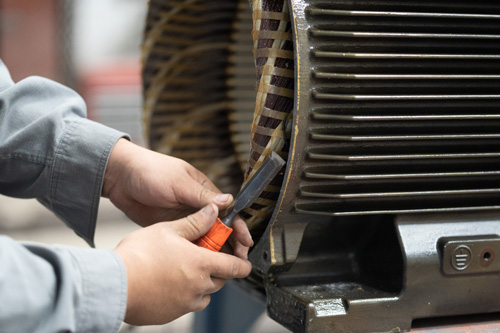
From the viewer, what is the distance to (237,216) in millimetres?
855

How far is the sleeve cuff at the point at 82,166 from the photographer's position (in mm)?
970

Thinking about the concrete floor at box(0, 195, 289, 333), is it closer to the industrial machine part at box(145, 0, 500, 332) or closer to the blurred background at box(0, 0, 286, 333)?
the blurred background at box(0, 0, 286, 333)

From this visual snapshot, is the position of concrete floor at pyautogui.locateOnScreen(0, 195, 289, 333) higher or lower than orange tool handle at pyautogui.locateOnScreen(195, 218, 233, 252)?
lower

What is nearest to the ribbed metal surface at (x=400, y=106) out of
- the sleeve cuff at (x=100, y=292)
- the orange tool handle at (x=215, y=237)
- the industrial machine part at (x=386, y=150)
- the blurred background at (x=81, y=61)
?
the industrial machine part at (x=386, y=150)

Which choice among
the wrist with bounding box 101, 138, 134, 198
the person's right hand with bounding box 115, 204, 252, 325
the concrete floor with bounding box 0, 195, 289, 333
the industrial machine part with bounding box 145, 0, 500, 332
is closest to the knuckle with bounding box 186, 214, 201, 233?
the person's right hand with bounding box 115, 204, 252, 325

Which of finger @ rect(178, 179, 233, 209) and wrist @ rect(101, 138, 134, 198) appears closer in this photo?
finger @ rect(178, 179, 233, 209)

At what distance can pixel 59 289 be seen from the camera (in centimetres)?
66

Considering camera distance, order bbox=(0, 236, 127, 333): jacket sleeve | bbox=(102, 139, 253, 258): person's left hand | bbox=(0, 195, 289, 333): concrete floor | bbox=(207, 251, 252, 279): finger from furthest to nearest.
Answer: bbox=(0, 195, 289, 333): concrete floor → bbox=(102, 139, 253, 258): person's left hand → bbox=(207, 251, 252, 279): finger → bbox=(0, 236, 127, 333): jacket sleeve

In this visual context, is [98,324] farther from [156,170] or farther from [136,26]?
[136,26]

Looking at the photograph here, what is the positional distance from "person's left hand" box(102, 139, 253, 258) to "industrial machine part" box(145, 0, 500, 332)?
0.29 ft

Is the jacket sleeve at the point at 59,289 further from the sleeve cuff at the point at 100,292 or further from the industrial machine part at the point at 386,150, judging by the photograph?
the industrial machine part at the point at 386,150

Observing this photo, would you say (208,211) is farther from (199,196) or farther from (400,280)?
(400,280)

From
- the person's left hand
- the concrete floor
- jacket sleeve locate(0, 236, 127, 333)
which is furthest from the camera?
the concrete floor

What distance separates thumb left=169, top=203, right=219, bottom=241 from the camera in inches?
31.1
